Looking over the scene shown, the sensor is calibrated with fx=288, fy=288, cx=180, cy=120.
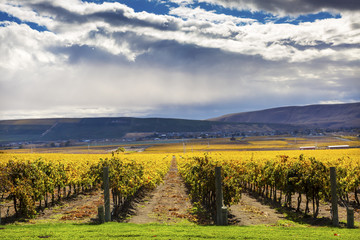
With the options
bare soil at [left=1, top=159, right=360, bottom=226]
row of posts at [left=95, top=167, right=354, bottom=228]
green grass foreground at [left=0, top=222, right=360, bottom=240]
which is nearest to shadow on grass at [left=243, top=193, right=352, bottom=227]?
bare soil at [left=1, top=159, right=360, bottom=226]

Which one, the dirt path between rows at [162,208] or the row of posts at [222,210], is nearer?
the row of posts at [222,210]

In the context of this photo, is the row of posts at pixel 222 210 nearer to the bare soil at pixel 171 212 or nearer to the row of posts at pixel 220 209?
the row of posts at pixel 220 209

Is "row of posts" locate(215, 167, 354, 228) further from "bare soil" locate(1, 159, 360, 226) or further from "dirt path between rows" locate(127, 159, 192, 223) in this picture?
"dirt path between rows" locate(127, 159, 192, 223)

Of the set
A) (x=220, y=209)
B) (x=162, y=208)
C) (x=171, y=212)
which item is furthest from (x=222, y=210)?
(x=162, y=208)

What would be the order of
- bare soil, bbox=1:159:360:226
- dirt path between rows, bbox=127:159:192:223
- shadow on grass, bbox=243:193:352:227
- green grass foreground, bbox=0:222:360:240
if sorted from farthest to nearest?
dirt path between rows, bbox=127:159:192:223 → bare soil, bbox=1:159:360:226 → shadow on grass, bbox=243:193:352:227 → green grass foreground, bbox=0:222:360:240

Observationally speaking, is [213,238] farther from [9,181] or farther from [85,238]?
[9,181]

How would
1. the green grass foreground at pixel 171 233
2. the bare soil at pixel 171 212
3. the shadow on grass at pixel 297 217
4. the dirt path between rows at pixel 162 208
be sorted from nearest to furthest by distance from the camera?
1. the green grass foreground at pixel 171 233
2. the shadow on grass at pixel 297 217
3. the bare soil at pixel 171 212
4. the dirt path between rows at pixel 162 208

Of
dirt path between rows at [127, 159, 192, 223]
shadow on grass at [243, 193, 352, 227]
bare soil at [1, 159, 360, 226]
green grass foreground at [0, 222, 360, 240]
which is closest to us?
green grass foreground at [0, 222, 360, 240]

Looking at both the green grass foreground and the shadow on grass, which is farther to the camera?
the shadow on grass

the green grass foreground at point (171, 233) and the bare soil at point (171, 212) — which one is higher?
the green grass foreground at point (171, 233)

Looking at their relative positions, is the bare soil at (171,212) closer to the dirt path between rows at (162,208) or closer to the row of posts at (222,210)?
the dirt path between rows at (162,208)

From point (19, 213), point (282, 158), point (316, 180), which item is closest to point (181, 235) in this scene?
point (316, 180)

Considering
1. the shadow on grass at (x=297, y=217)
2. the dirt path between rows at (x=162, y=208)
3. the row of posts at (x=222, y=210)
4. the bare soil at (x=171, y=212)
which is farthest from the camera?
the dirt path between rows at (x=162, y=208)

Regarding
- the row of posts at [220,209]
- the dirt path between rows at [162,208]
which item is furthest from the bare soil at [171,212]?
the row of posts at [220,209]
